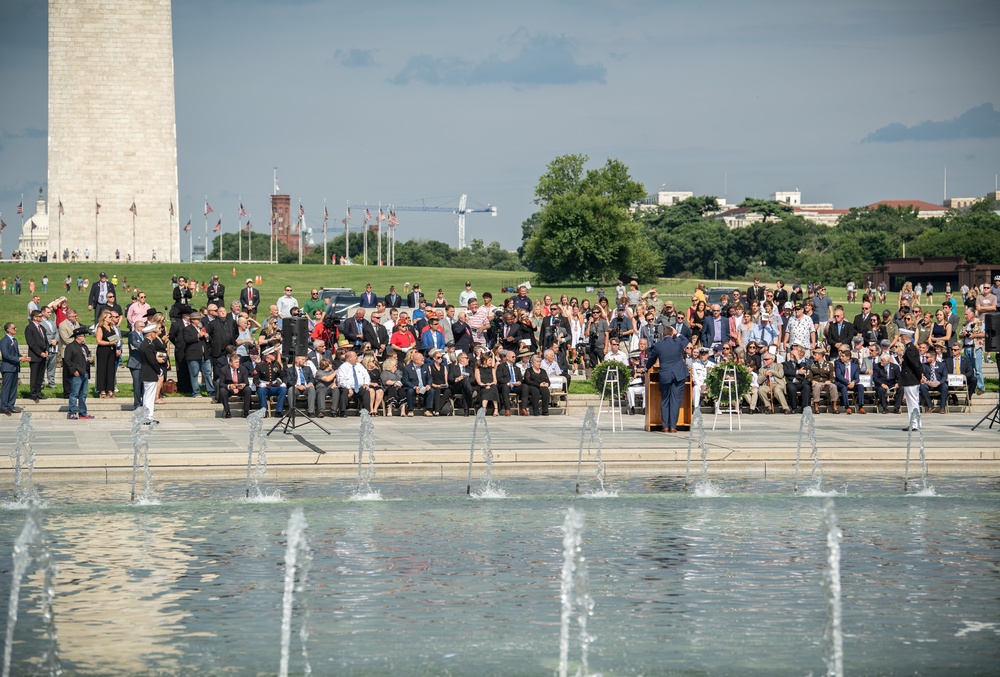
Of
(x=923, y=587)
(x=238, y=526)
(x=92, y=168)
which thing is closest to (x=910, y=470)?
(x=923, y=587)

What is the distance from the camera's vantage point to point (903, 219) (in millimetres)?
139125

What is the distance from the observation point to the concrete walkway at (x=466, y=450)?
54.1 feet

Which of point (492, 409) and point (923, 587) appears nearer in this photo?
point (923, 587)

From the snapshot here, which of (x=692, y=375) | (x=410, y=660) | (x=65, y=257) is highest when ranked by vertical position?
(x=65, y=257)

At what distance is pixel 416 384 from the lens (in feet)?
79.2

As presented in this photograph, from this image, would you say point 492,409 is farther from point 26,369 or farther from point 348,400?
point 26,369

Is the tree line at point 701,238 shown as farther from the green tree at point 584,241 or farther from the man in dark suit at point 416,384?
the man in dark suit at point 416,384

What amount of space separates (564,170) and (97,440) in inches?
3424

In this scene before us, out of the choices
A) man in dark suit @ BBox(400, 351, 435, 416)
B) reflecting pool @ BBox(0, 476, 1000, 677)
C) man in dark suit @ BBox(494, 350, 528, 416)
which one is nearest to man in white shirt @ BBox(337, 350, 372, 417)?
man in dark suit @ BBox(400, 351, 435, 416)

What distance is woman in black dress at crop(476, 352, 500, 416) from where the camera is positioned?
79.2ft

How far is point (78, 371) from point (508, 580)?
45.0 ft

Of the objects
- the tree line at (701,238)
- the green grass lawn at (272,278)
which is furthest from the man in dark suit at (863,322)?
the tree line at (701,238)

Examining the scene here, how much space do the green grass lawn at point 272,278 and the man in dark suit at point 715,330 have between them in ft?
106

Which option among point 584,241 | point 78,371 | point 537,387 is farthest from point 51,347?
point 584,241
